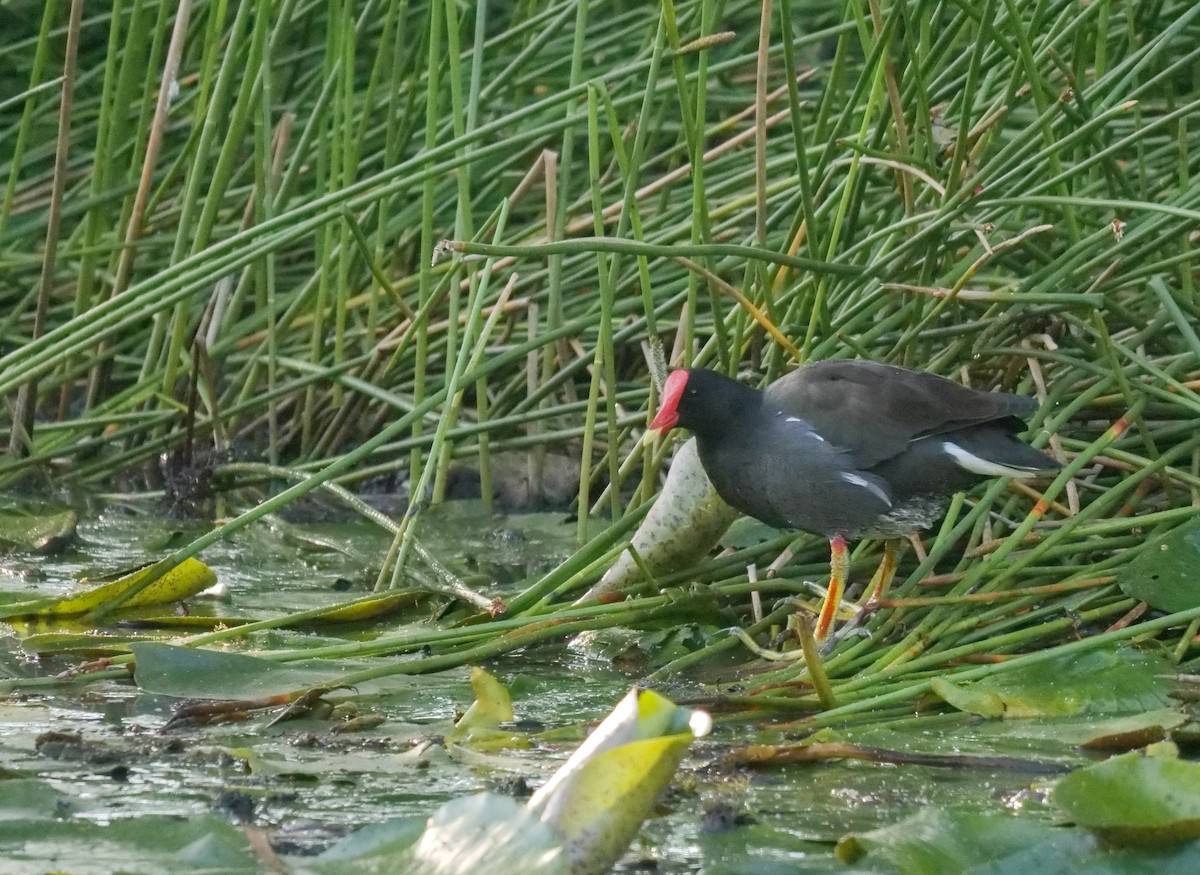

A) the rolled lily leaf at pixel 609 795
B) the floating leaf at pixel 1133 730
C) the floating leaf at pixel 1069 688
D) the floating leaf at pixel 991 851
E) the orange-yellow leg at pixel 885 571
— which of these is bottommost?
the orange-yellow leg at pixel 885 571

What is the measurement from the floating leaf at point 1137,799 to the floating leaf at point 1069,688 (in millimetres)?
547

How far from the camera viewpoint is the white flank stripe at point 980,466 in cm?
260

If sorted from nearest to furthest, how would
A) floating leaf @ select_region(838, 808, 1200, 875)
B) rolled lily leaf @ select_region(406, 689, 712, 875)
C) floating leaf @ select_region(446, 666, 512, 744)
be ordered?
rolled lily leaf @ select_region(406, 689, 712, 875)
floating leaf @ select_region(838, 808, 1200, 875)
floating leaf @ select_region(446, 666, 512, 744)

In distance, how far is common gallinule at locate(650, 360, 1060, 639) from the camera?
2.66m

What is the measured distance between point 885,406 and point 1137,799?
3.93ft

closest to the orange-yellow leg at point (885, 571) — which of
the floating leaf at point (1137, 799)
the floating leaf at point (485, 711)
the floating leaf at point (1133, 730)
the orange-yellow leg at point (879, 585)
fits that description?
the orange-yellow leg at point (879, 585)

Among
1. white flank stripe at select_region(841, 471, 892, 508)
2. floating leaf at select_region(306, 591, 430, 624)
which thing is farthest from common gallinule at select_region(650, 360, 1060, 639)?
floating leaf at select_region(306, 591, 430, 624)

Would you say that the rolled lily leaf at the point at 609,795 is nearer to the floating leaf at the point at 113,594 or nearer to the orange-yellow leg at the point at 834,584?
the orange-yellow leg at the point at 834,584

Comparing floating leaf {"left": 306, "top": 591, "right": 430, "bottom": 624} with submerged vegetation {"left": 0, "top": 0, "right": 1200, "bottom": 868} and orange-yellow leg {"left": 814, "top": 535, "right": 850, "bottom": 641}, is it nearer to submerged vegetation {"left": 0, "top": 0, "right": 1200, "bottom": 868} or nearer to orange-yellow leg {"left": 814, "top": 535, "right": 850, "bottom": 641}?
submerged vegetation {"left": 0, "top": 0, "right": 1200, "bottom": 868}

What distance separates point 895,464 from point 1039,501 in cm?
24

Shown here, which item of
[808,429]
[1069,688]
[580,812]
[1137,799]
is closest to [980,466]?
[808,429]

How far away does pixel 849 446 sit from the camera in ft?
9.01

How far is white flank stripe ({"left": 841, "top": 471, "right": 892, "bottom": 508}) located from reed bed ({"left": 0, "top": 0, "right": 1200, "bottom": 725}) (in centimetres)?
12

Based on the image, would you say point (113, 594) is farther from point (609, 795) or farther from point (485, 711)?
point (609, 795)
